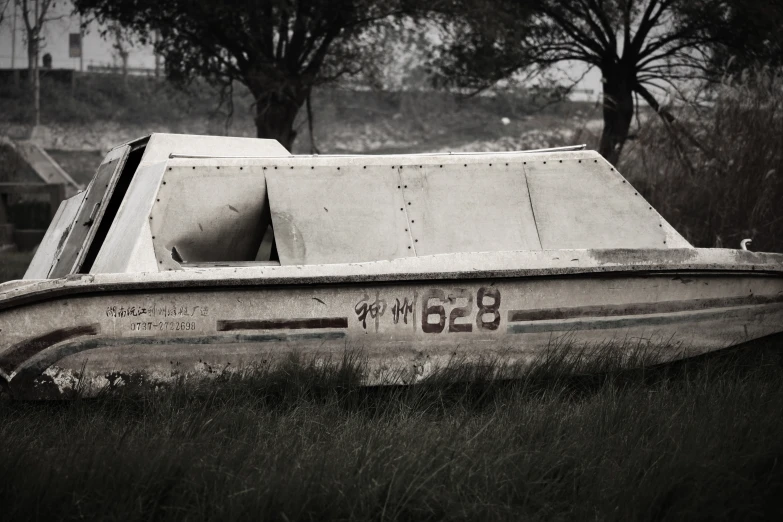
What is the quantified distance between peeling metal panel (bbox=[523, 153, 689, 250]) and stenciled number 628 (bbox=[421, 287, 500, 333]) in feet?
2.39

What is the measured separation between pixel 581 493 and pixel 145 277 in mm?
2315

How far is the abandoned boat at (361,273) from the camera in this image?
4172mm

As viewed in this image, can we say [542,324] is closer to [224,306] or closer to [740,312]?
[740,312]

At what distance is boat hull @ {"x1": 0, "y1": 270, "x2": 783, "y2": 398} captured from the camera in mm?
4129

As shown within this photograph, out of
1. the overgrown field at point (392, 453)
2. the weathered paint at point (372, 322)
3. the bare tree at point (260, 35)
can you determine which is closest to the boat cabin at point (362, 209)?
the weathered paint at point (372, 322)

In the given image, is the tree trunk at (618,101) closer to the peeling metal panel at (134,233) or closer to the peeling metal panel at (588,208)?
the peeling metal panel at (588,208)

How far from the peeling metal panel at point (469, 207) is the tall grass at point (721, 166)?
305 cm

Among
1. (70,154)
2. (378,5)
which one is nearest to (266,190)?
(378,5)

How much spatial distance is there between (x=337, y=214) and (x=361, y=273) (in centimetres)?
77

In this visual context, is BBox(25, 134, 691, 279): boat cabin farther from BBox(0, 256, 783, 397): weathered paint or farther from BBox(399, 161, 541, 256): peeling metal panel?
BBox(0, 256, 783, 397): weathered paint

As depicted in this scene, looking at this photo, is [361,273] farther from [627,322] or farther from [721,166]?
[721,166]

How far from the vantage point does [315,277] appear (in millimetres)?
4242

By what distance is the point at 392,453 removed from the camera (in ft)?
10.2

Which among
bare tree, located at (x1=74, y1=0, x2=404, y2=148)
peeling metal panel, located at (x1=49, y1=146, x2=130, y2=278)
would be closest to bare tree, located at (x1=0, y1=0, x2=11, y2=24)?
bare tree, located at (x1=74, y1=0, x2=404, y2=148)
